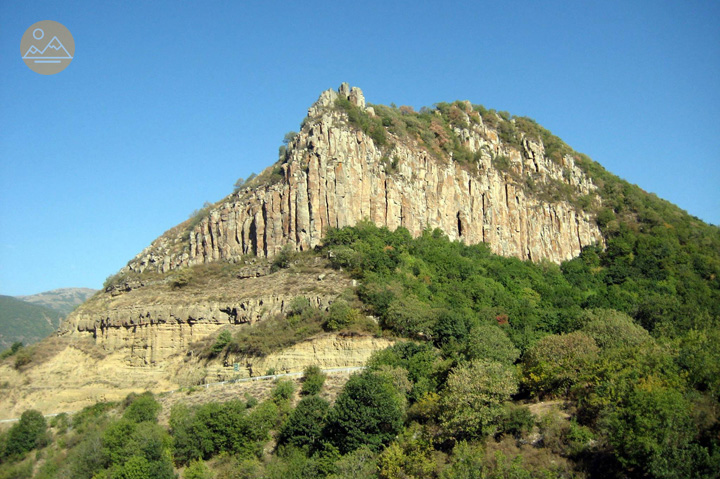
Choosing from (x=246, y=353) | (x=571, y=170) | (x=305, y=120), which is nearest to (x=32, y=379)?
(x=246, y=353)

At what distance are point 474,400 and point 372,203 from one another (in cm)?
2655

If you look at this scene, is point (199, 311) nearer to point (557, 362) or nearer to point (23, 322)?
point (557, 362)

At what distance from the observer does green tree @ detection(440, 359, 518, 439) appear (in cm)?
3300

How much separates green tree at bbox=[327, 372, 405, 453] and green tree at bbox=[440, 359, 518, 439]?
2.96 m

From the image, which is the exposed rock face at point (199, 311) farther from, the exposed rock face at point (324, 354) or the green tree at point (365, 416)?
the green tree at point (365, 416)

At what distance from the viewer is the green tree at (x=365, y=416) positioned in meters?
34.2

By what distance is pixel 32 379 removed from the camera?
48594 millimetres

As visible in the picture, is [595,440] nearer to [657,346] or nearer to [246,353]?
[657,346]

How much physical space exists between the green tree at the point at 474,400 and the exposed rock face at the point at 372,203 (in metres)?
21.6

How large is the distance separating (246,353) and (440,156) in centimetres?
3236

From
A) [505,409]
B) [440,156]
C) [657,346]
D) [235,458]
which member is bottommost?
[235,458]

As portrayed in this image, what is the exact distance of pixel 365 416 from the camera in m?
34.4

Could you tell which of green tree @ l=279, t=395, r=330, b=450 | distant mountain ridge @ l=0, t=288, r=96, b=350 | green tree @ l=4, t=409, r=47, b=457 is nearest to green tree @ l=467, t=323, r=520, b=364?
green tree @ l=279, t=395, r=330, b=450

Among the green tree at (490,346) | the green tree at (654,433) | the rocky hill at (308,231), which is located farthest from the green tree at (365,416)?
the green tree at (654,433)
